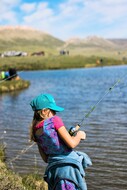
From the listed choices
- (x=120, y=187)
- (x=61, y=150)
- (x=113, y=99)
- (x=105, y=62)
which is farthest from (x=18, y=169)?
(x=105, y=62)

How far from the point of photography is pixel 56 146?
4875mm

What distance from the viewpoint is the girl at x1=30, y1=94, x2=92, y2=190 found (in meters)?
4.82

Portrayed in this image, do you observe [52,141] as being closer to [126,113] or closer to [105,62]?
[126,113]

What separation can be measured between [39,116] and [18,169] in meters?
6.99

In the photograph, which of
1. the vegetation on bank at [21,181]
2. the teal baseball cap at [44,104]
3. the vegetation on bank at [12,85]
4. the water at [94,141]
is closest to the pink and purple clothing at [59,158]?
the teal baseball cap at [44,104]

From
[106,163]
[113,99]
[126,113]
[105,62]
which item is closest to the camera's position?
[106,163]

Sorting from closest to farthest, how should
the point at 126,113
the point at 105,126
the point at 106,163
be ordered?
the point at 106,163 → the point at 105,126 → the point at 126,113

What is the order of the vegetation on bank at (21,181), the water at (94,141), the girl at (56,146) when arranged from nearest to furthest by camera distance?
the girl at (56,146)
the vegetation on bank at (21,181)
the water at (94,141)

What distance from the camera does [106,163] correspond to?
1202cm

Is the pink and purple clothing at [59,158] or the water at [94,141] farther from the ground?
the pink and purple clothing at [59,158]

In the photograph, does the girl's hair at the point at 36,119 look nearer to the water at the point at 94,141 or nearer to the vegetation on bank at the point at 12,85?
the water at the point at 94,141

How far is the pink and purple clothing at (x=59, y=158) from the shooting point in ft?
15.9

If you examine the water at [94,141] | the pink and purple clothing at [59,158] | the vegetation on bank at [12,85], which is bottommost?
the water at [94,141]

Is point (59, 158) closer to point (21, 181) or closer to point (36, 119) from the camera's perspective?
point (36, 119)
